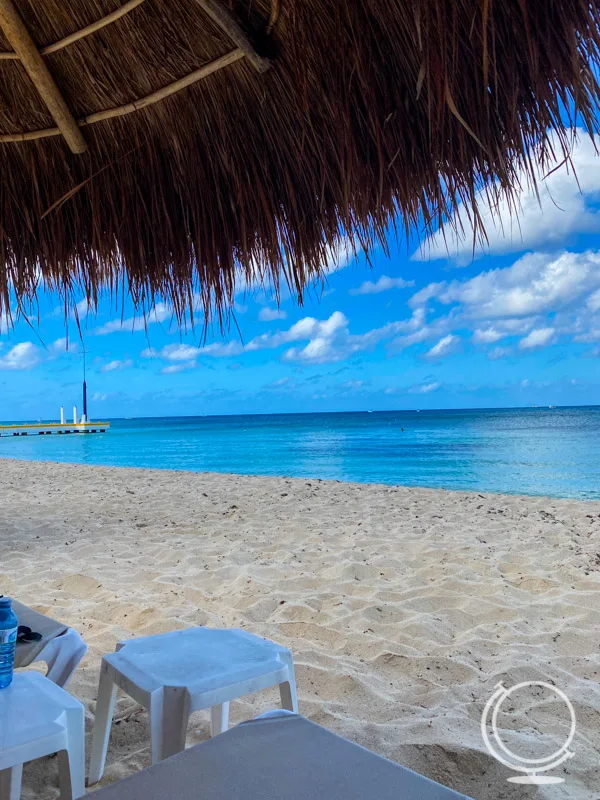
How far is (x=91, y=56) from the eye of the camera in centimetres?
184

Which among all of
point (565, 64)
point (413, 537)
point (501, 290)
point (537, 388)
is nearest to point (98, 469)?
point (413, 537)

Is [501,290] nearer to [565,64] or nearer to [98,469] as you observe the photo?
[98,469]

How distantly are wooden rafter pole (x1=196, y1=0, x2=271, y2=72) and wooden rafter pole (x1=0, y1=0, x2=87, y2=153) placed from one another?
1.87ft

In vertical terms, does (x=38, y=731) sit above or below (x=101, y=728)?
above

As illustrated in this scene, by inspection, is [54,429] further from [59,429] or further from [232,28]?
[232,28]

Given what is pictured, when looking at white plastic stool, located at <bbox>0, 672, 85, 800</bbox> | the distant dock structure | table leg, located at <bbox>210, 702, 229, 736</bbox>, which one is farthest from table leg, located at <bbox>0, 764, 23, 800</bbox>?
the distant dock structure

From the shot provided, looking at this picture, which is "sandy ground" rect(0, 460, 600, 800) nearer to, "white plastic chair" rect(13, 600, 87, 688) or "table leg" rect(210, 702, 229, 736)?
"table leg" rect(210, 702, 229, 736)

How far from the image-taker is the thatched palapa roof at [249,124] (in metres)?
1.37

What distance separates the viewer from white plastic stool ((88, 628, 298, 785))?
52.1 inches

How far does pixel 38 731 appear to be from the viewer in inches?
44.0

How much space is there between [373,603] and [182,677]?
5.66ft

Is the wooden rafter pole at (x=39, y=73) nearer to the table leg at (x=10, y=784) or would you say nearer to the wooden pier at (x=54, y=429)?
the table leg at (x=10, y=784)

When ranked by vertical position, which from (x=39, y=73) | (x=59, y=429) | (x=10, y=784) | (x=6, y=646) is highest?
(x=59, y=429)

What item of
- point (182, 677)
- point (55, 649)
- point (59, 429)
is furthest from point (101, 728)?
point (59, 429)
